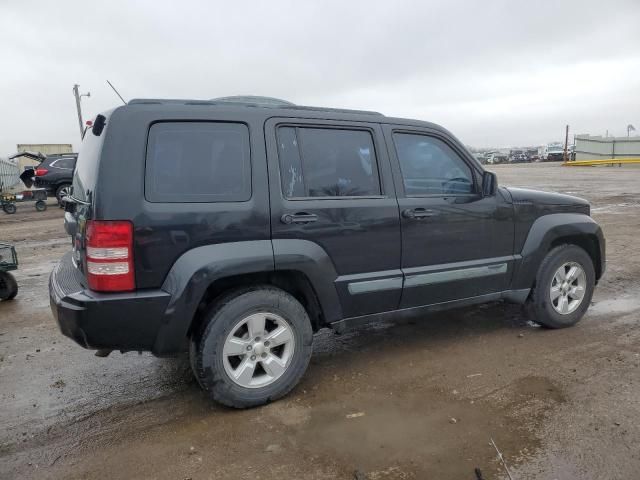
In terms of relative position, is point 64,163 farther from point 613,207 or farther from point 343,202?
point 613,207

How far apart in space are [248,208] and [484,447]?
200cm

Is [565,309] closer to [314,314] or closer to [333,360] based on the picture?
[333,360]

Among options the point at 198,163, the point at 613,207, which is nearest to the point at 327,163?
the point at 198,163

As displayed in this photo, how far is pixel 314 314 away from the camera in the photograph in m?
3.51

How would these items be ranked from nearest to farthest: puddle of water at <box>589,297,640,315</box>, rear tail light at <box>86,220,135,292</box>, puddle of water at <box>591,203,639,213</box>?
rear tail light at <box>86,220,135,292</box>, puddle of water at <box>589,297,640,315</box>, puddle of water at <box>591,203,639,213</box>

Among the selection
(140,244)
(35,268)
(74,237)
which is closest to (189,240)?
(140,244)

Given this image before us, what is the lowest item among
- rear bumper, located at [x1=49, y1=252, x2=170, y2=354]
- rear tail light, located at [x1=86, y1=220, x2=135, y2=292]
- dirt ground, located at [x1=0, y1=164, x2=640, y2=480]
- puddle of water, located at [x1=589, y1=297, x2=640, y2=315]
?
dirt ground, located at [x1=0, y1=164, x2=640, y2=480]

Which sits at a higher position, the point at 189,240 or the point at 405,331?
the point at 189,240

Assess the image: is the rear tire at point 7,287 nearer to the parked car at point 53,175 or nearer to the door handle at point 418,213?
the door handle at point 418,213

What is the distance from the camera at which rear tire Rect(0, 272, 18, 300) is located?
5.76 m

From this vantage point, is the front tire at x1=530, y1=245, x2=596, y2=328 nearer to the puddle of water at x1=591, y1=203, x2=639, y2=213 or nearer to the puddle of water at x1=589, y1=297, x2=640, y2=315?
the puddle of water at x1=589, y1=297, x2=640, y2=315

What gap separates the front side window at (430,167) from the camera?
12.4ft

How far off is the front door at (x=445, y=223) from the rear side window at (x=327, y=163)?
0.75 ft

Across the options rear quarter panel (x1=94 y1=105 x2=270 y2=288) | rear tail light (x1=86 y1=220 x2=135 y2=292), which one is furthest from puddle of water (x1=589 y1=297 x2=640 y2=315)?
rear tail light (x1=86 y1=220 x2=135 y2=292)
